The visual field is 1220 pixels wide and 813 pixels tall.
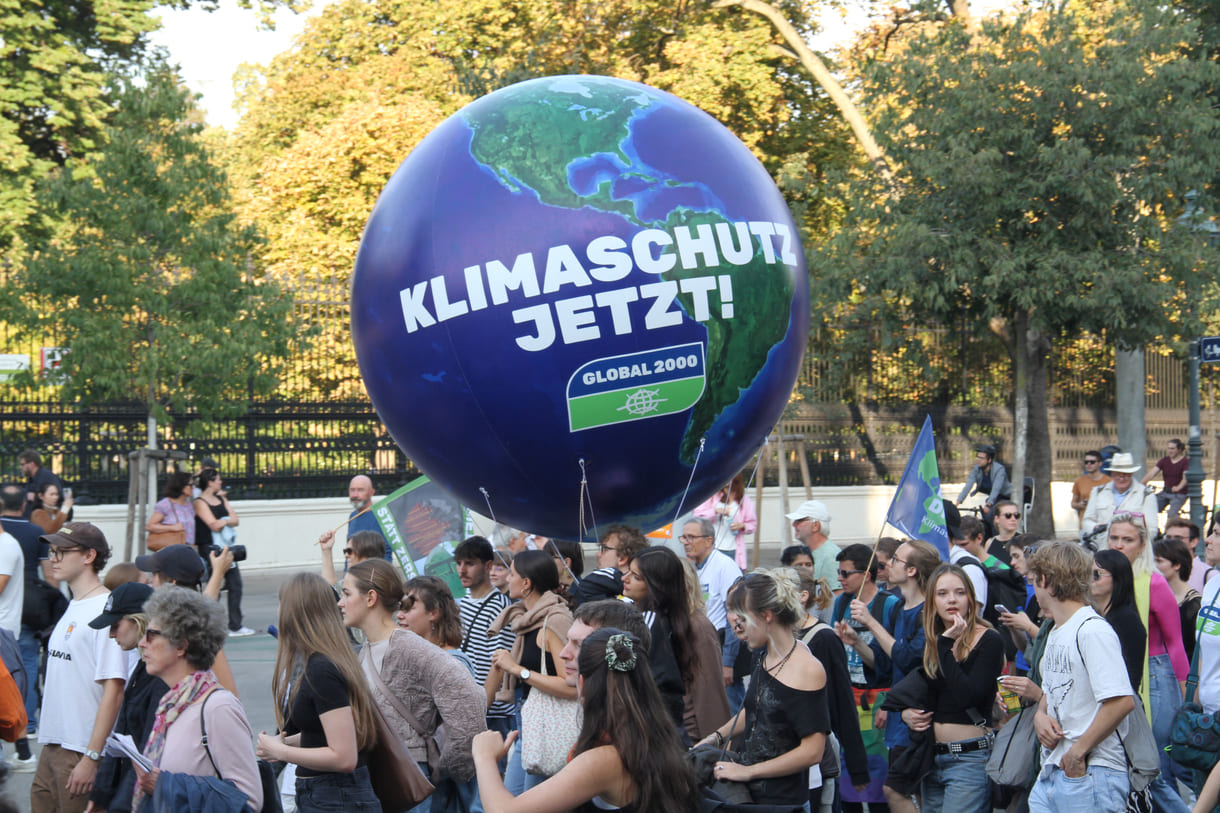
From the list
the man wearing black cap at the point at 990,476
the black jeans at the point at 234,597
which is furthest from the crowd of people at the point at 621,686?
the man wearing black cap at the point at 990,476

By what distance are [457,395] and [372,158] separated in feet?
61.7

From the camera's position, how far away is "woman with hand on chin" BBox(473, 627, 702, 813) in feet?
11.0

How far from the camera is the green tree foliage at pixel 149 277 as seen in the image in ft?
48.0

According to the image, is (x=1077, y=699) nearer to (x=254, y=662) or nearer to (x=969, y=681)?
(x=969, y=681)

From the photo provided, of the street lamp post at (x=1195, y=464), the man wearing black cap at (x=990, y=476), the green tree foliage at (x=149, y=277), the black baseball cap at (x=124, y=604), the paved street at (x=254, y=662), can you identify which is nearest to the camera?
the black baseball cap at (x=124, y=604)

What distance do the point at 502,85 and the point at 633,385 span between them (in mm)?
17955

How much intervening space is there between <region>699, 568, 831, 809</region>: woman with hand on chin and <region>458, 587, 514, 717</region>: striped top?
161 cm

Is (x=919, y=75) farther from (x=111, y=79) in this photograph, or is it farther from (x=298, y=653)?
(x=298, y=653)

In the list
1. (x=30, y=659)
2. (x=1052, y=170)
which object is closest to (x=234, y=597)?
(x=30, y=659)

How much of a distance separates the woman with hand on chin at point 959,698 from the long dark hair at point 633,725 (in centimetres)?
222

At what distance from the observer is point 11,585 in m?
7.49

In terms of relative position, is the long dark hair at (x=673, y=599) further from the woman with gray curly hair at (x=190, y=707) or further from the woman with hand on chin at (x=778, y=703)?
the woman with gray curly hair at (x=190, y=707)

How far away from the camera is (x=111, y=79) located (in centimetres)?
1524

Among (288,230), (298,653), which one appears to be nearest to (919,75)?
(288,230)
